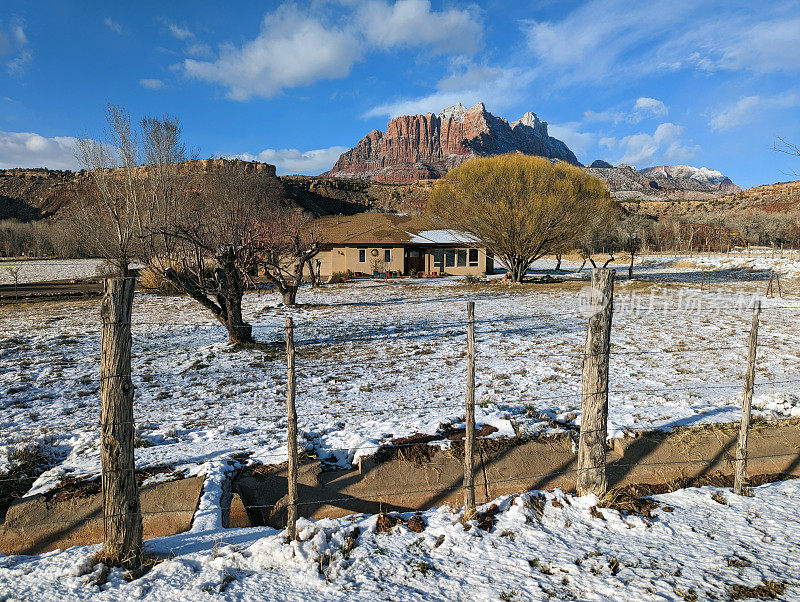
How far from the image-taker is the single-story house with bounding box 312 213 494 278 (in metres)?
33.3

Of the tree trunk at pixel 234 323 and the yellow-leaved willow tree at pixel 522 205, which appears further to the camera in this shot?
the yellow-leaved willow tree at pixel 522 205

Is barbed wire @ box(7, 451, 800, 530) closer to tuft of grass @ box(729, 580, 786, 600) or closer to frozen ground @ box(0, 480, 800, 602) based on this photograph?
frozen ground @ box(0, 480, 800, 602)

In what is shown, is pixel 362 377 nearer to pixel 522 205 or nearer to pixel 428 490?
pixel 428 490

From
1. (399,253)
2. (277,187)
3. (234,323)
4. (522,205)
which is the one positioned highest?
(277,187)

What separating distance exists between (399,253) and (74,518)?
98.4 ft

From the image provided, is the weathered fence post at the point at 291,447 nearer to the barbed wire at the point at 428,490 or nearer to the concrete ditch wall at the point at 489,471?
the barbed wire at the point at 428,490

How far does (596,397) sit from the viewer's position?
14.5ft

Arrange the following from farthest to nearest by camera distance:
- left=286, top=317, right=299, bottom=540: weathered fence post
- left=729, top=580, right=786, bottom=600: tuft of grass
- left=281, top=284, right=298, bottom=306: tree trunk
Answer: left=281, top=284, right=298, bottom=306: tree trunk
left=286, top=317, right=299, bottom=540: weathered fence post
left=729, top=580, right=786, bottom=600: tuft of grass

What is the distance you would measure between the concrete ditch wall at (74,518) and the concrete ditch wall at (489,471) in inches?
19.9

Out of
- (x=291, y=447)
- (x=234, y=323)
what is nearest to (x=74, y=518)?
(x=291, y=447)

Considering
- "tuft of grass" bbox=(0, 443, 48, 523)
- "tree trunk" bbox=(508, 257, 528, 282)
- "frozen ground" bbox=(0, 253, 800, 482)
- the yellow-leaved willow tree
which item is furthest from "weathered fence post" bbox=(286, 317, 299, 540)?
"tree trunk" bbox=(508, 257, 528, 282)

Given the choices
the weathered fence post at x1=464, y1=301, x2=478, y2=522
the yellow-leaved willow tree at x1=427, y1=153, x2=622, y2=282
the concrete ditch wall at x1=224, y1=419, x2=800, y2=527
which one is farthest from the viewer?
the yellow-leaved willow tree at x1=427, y1=153, x2=622, y2=282

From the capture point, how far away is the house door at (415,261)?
3409cm

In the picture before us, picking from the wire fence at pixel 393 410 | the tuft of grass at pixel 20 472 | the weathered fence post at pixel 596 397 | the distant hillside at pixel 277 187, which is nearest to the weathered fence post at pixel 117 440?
the wire fence at pixel 393 410
